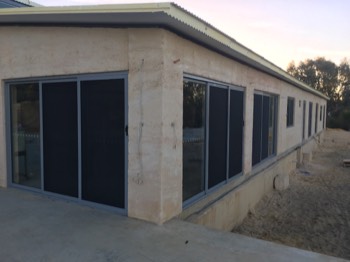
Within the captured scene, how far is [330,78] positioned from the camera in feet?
174

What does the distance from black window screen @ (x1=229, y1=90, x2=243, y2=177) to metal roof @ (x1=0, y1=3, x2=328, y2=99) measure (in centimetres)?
159

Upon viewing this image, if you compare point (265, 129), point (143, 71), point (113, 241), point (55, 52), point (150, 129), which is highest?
point (55, 52)

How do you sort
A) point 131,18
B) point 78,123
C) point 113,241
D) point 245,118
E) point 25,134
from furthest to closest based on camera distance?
point 245,118 → point 25,134 → point 78,123 → point 131,18 → point 113,241

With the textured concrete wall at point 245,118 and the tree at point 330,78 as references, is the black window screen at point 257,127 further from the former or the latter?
the tree at point 330,78

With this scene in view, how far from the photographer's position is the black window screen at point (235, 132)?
7.39 metres

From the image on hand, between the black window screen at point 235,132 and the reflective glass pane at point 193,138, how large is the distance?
5.03 feet

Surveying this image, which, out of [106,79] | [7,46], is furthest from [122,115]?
[7,46]

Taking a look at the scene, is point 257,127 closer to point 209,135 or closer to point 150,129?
point 209,135

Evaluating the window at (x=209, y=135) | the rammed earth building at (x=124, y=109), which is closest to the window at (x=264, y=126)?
the window at (x=209, y=135)

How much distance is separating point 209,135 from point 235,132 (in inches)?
62.5

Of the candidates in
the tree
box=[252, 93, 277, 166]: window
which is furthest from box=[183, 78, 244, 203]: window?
the tree

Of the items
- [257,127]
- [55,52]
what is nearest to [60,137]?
[55,52]

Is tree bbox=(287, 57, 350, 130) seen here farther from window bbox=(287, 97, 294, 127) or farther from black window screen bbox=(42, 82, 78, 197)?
black window screen bbox=(42, 82, 78, 197)

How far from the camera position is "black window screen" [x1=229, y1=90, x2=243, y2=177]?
291 inches
